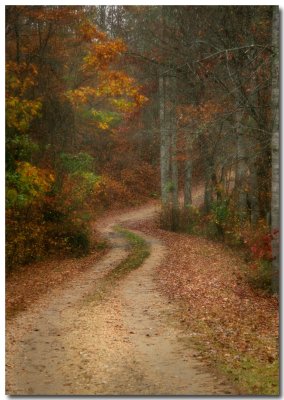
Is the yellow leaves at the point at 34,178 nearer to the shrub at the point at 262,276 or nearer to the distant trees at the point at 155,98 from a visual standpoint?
the distant trees at the point at 155,98

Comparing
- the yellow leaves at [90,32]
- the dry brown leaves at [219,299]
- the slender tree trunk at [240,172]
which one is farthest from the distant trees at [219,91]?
the dry brown leaves at [219,299]

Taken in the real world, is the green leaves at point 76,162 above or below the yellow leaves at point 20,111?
below

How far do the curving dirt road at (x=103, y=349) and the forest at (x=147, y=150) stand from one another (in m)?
0.07

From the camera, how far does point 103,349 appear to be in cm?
703

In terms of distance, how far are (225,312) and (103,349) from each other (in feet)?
8.67

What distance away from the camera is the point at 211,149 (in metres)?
12.5

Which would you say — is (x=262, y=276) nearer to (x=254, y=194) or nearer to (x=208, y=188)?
(x=254, y=194)

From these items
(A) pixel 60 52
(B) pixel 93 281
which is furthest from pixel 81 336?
(A) pixel 60 52

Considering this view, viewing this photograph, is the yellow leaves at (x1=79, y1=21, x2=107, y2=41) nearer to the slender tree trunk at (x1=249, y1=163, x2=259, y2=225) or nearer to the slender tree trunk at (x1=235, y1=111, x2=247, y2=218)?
the slender tree trunk at (x1=235, y1=111, x2=247, y2=218)

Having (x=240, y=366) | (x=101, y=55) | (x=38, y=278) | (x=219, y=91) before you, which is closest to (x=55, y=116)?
(x=101, y=55)

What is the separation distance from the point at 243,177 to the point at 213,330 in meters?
6.01

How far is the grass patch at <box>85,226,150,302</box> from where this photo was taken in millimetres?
10124

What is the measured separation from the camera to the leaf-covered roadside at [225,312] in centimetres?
657

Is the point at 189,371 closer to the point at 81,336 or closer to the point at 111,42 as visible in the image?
the point at 81,336
